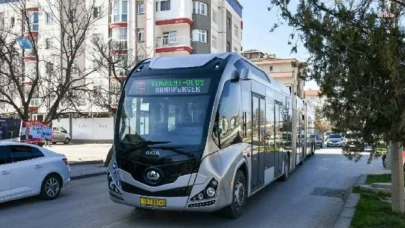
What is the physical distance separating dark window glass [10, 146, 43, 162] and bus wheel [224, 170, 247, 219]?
16.4 ft

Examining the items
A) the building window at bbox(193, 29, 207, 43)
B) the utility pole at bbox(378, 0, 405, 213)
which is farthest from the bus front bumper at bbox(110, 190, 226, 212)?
the building window at bbox(193, 29, 207, 43)

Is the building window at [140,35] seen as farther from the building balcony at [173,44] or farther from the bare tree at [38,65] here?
the bare tree at [38,65]

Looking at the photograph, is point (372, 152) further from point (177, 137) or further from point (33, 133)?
point (33, 133)

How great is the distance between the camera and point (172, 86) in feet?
25.0

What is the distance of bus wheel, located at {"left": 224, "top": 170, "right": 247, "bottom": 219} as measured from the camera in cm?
775

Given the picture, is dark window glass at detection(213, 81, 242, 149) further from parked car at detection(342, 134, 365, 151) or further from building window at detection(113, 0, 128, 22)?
building window at detection(113, 0, 128, 22)

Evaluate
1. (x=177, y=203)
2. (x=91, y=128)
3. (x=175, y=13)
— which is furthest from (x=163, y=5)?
(x=177, y=203)

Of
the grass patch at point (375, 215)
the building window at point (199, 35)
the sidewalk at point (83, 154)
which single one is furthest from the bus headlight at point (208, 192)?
the building window at point (199, 35)

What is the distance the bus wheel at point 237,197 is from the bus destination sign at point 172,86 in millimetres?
1788

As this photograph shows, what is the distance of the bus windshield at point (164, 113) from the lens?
726 cm

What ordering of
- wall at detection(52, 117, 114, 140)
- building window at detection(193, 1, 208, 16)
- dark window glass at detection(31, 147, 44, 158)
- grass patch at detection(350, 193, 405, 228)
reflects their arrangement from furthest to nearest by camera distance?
1. wall at detection(52, 117, 114, 140)
2. building window at detection(193, 1, 208, 16)
3. dark window glass at detection(31, 147, 44, 158)
4. grass patch at detection(350, 193, 405, 228)

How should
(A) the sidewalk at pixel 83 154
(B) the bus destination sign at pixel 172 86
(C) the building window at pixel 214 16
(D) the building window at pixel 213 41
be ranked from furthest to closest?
(C) the building window at pixel 214 16 → (D) the building window at pixel 213 41 → (A) the sidewalk at pixel 83 154 → (B) the bus destination sign at pixel 172 86

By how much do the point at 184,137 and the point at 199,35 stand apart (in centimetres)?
3995

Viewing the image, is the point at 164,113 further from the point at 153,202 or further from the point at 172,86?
the point at 153,202
